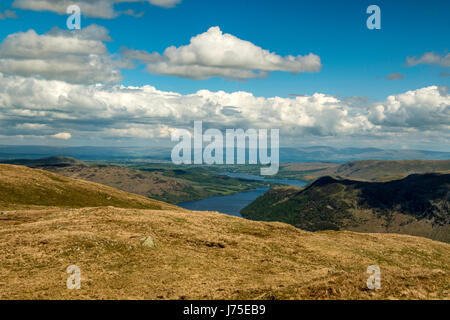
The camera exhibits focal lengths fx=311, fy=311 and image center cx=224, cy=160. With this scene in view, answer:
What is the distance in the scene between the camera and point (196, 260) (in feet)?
118

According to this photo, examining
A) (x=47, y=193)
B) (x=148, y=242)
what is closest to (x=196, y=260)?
(x=148, y=242)

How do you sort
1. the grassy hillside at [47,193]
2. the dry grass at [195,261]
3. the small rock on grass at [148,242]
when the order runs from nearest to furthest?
the dry grass at [195,261] → the small rock on grass at [148,242] → the grassy hillside at [47,193]

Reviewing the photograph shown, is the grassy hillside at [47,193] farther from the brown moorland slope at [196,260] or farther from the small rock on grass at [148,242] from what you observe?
the small rock on grass at [148,242]

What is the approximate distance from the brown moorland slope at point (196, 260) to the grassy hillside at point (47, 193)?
37.6 metres

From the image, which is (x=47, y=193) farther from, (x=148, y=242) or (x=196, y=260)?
(x=196, y=260)

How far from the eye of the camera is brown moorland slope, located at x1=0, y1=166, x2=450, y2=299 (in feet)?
80.0

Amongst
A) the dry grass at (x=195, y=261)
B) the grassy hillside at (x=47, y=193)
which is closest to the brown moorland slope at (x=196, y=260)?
the dry grass at (x=195, y=261)

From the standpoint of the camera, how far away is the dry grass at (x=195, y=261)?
959 inches

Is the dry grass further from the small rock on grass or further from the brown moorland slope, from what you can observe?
the small rock on grass

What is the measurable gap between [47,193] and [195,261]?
89458 millimetres

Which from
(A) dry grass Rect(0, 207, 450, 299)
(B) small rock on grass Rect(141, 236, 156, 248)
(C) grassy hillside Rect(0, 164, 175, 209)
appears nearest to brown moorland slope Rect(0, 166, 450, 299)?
(A) dry grass Rect(0, 207, 450, 299)

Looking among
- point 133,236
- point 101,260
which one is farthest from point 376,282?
point 133,236

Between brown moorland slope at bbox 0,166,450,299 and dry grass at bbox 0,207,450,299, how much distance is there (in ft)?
0.32
